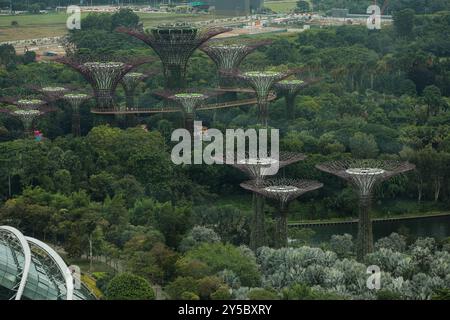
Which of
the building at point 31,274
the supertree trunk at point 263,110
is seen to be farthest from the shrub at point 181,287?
the supertree trunk at point 263,110

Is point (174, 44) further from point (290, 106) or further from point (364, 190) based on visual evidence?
point (364, 190)

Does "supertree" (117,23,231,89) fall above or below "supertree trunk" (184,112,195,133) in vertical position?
above

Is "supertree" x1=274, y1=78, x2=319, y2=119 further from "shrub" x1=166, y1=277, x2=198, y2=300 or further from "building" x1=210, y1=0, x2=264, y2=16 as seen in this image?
"building" x1=210, y1=0, x2=264, y2=16

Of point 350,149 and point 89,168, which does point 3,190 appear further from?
point 350,149

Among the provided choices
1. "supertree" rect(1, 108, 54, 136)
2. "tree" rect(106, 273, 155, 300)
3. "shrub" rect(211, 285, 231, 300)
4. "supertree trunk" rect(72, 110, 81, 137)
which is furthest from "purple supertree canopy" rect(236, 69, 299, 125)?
"tree" rect(106, 273, 155, 300)

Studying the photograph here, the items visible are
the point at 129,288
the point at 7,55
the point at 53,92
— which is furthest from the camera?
the point at 7,55

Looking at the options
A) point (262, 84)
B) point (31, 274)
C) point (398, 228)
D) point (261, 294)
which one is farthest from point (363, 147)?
point (31, 274)
